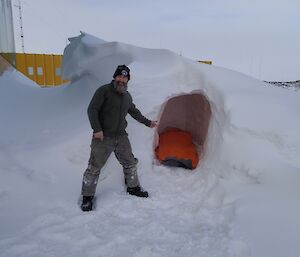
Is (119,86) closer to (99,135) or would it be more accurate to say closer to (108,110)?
(108,110)

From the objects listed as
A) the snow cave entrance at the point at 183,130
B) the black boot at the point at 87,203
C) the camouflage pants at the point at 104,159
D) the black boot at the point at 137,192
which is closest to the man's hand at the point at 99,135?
the camouflage pants at the point at 104,159

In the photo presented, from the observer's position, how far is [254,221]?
305 cm

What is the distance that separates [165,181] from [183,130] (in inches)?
86.6

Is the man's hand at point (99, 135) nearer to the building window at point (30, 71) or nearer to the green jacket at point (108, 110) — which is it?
the green jacket at point (108, 110)

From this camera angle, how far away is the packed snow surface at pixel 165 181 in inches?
114

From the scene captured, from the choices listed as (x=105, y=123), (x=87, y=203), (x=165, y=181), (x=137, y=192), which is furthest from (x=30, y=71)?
(x=87, y=203)

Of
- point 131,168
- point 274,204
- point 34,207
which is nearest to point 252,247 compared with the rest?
point 274,204

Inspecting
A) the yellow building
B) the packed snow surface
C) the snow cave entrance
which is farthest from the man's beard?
the yellow building

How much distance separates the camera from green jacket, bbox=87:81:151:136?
353 centimetres

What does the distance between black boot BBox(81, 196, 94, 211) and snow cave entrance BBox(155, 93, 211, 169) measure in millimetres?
1588

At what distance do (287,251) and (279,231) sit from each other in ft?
0.76

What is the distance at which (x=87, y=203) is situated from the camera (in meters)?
3.57

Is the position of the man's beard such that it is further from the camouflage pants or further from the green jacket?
the camouflage pants

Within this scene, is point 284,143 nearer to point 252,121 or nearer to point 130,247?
point 252,121
